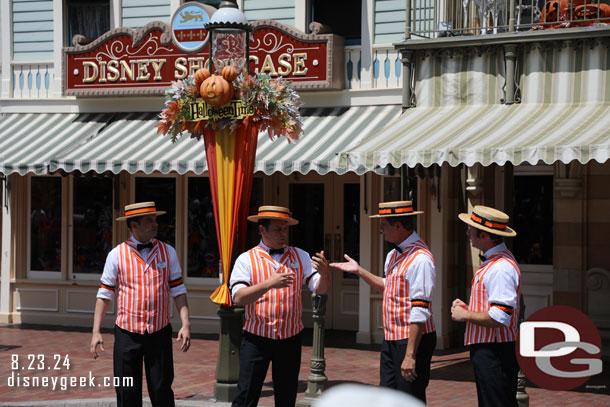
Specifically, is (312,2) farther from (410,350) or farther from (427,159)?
(410,350)

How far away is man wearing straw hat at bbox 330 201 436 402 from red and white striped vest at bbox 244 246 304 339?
0.45 m

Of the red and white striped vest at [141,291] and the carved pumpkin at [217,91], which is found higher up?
the carved pumpkin at [217,91]

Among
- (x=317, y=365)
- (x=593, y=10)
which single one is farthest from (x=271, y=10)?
(x=317, y=365)

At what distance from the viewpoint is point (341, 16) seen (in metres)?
14.3

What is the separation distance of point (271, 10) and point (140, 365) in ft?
27.6

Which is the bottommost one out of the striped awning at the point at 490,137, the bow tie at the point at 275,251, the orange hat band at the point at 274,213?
the bow tie at the point at 275,251

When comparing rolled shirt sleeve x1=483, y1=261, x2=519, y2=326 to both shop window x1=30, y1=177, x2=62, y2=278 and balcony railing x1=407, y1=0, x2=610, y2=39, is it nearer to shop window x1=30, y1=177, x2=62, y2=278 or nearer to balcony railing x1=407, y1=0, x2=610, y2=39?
balcony railing x1=407, y1=0, x2=610, y2=39

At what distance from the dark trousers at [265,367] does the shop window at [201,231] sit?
8.13m

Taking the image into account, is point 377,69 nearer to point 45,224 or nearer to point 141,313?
point 45,224

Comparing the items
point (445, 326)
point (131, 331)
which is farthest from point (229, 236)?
point (445, 326)

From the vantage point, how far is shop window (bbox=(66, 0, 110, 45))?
51.3ft

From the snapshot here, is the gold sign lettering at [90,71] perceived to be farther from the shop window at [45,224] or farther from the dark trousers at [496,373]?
the dark trousers at [496,373]

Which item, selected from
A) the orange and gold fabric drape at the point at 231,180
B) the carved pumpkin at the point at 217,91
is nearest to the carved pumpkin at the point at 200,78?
the carved pumpkin at the point at 217,91

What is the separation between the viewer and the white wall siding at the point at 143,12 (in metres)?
15.1
